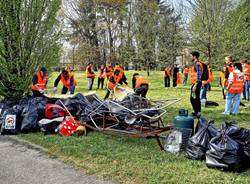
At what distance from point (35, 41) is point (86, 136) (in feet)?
14.0

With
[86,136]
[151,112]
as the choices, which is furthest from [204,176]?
[86,136]

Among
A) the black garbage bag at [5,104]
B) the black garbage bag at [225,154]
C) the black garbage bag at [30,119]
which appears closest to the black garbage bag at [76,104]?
the black garbage bag at [30,119]

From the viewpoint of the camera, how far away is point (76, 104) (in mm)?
8688

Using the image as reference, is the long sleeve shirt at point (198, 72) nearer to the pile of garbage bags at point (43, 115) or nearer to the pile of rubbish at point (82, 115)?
the pile of rubbish at point (82, 115)

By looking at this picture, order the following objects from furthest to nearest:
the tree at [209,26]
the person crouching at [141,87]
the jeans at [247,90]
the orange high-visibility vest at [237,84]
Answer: the tree at [209,26] → the jeans at [247,90] → the person crouching at [141,87] → the orange high-visibility vest at [237,84]

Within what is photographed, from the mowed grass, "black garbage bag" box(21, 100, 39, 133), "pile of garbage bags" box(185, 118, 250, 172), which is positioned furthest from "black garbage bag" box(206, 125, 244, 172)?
"black garbage bag" box(21, 100, 39, 133)

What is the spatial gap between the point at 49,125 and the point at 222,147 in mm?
4445

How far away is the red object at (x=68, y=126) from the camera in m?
7.73

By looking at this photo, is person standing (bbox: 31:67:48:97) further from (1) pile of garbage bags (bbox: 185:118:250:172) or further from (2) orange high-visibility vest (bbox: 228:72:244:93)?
(1) pile of garbage bags (bbox: 185:118:250:172)

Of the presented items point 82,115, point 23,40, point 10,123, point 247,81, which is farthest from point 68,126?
point 247,81

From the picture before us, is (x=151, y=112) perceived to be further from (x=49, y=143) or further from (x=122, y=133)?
(x=49, y=143)

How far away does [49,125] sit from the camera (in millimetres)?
7988

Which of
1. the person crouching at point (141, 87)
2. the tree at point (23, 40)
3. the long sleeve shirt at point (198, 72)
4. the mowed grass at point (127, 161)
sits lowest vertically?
the mowed grass at point (127, 161)

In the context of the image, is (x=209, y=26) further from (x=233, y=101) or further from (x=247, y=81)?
(x=233, y=101)
